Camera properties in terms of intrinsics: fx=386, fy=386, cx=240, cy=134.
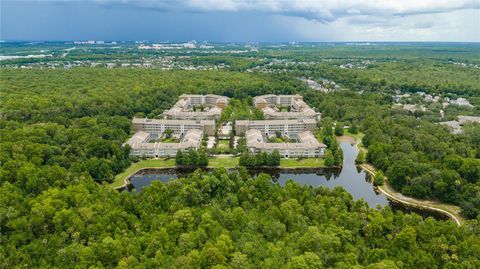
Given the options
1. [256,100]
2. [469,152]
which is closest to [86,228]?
[469,152]

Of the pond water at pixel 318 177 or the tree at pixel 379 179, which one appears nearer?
the tree at pixel 379 179

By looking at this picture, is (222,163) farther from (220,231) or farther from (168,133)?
(220,231)

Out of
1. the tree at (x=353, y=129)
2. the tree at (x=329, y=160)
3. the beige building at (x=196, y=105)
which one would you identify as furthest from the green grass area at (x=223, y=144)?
the tree at (x=353, y=129)

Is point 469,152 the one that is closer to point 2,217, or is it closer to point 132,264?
point 132,264

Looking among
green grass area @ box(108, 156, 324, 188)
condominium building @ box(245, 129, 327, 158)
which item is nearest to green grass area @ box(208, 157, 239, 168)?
green grass area @ box(108, 156, 324, 188)

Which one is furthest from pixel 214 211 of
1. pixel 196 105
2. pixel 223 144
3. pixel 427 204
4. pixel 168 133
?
pixel 196 105

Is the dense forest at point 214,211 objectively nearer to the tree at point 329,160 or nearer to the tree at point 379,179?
the tree at point 329,160
